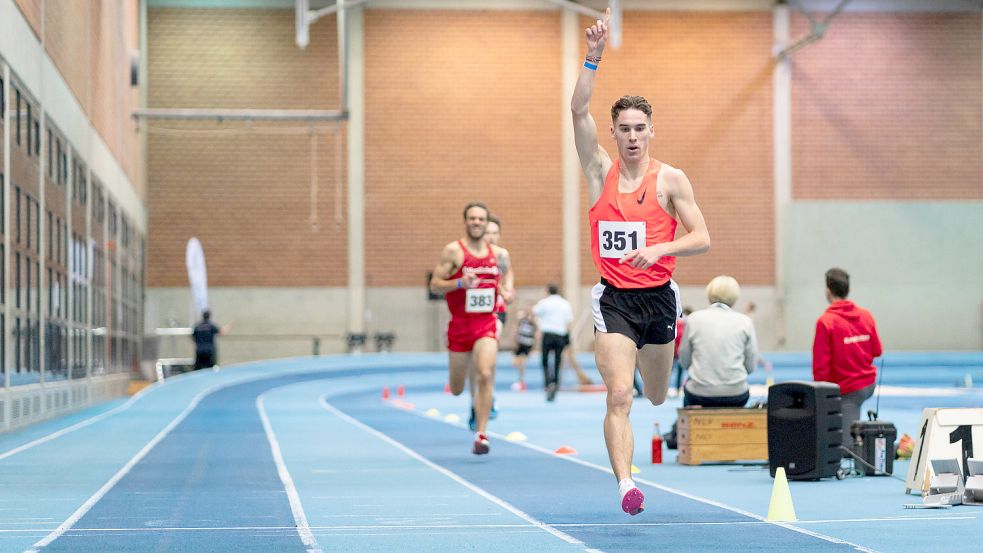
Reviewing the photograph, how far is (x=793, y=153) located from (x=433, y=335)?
1153cm

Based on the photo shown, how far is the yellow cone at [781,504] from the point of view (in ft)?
23.4

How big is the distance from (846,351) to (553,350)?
12379mm

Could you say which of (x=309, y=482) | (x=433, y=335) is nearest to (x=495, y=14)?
(x=433, y=335)

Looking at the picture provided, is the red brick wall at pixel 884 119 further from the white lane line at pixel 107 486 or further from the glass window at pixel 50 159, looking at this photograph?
the glass window at pixel 50 159

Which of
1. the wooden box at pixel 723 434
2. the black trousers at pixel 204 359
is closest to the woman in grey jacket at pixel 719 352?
the wooden box at pixel 723 434

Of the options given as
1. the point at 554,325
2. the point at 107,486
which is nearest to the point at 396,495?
the point at 107,486

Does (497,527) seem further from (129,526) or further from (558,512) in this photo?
(129,526)

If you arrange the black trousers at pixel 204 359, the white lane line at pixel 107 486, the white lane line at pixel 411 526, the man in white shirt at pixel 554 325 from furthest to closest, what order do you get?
the black trousers at pixel 204 359 < the man in white shirt at pixel 554 325 < the white lane line at pixel 411 526 < the white lane line at pixel 107 486

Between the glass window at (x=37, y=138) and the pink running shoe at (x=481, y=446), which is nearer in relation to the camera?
the pink running shoe at (x=481, y=446)

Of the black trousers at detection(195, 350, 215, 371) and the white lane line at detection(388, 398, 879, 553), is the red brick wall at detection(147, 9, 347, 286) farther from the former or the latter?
the white lane line at detection(388, 398, 879, 553)

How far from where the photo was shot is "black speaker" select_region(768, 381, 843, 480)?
927 centimetres

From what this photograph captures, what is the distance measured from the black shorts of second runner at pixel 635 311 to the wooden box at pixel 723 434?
11.7 ft

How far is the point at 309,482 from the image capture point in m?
9.62

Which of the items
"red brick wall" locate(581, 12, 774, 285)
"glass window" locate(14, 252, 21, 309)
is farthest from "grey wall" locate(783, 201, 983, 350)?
"glass window" locate(14, 252, 21, 309)
